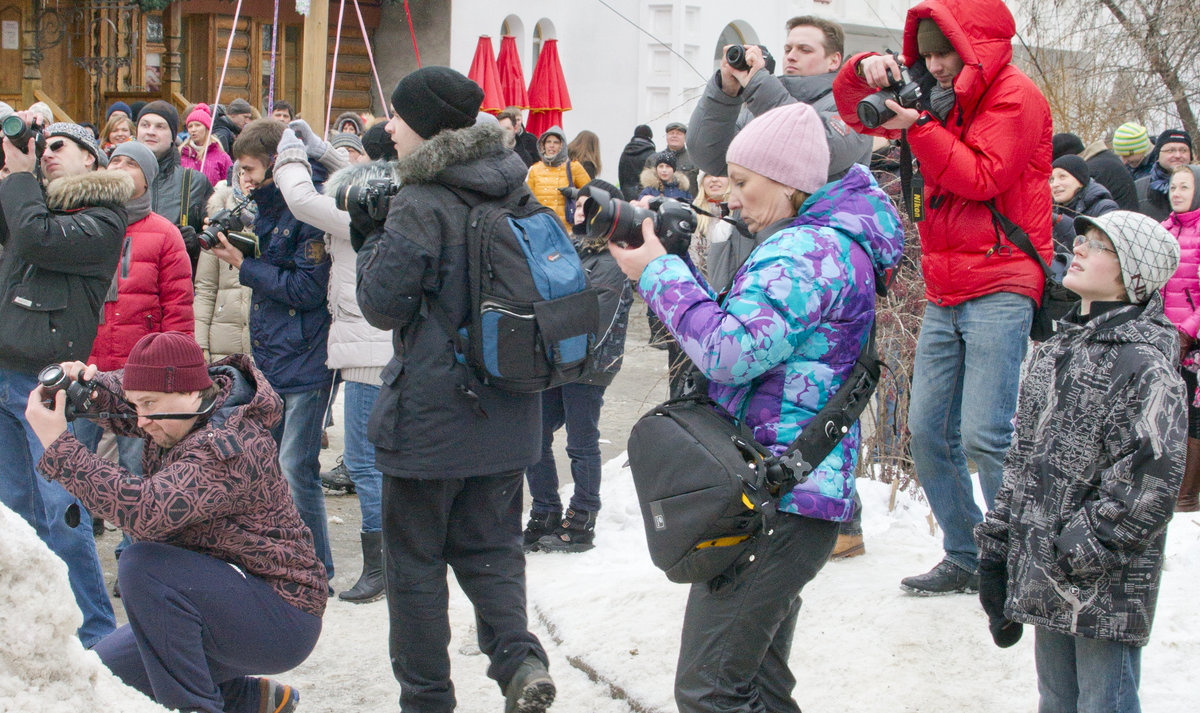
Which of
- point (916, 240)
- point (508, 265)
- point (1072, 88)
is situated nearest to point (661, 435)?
point (508, 265)

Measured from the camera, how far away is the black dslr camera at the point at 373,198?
3.77 m

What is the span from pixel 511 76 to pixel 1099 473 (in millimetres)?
14364

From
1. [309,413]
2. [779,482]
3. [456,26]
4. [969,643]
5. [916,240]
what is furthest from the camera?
[456,26]

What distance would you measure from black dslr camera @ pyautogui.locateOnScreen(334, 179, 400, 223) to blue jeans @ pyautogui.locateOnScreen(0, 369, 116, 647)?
155 cm

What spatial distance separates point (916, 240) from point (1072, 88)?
7640 millimetres

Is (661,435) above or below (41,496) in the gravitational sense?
above

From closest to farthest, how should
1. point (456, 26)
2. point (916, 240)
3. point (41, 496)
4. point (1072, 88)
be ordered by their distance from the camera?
point (41, 496), point (916, 240), point (1072, 88), point (456, 26)

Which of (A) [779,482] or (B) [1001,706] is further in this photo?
(B) [1001,706]

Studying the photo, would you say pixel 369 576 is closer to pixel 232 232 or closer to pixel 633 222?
pixel 232 232

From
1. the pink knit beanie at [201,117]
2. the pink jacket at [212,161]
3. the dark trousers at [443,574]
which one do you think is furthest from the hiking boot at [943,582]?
the pink knit beanie at [201,117]

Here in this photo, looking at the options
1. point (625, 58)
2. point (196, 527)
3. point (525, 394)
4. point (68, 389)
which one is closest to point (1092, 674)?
point (525, 394)

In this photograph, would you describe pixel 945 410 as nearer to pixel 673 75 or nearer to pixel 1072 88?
pixel 1072 88

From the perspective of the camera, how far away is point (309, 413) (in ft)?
17.1

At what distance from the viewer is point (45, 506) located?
14.4ft
